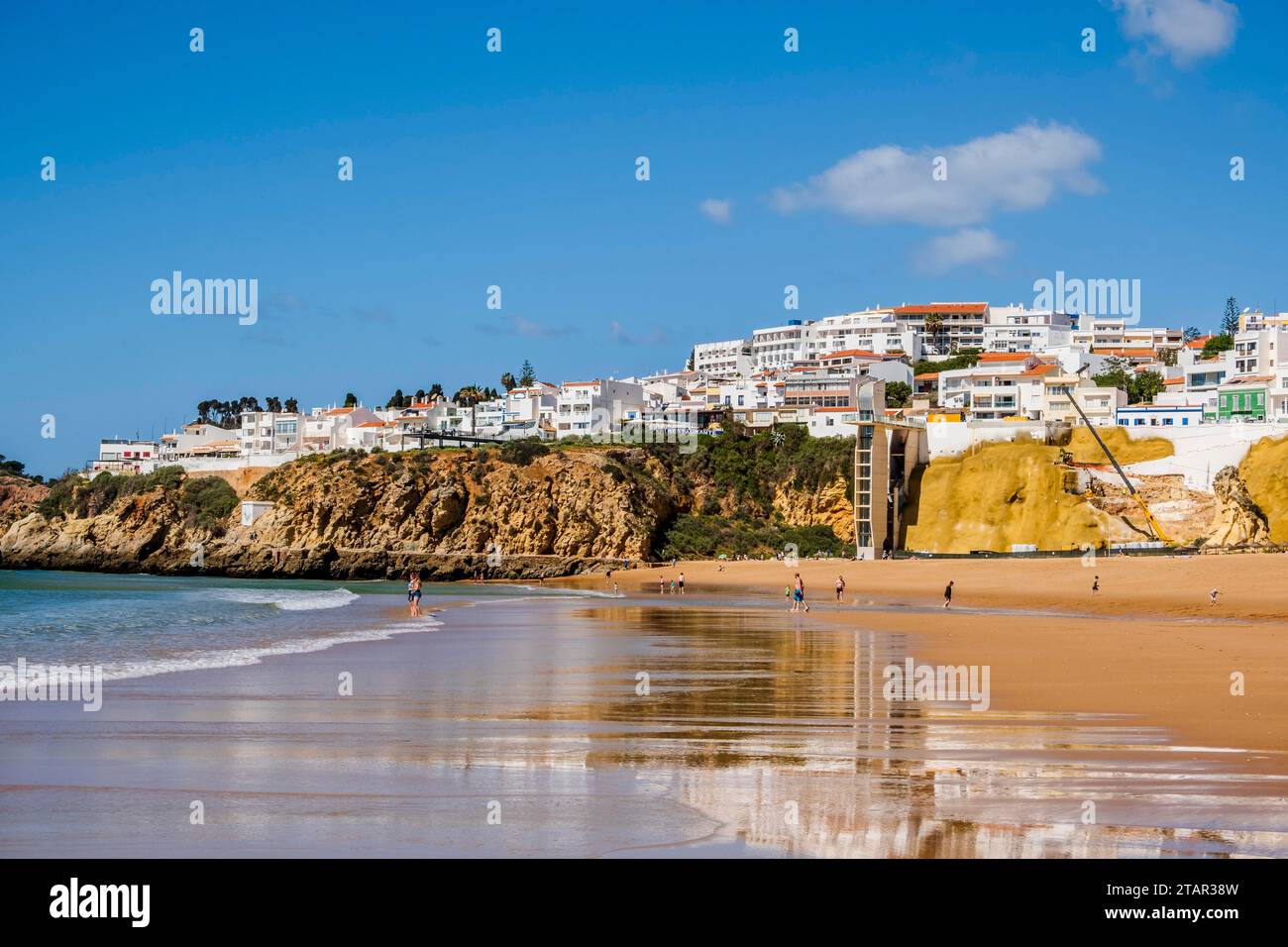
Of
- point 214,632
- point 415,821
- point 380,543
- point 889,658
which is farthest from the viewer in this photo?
point 380,543

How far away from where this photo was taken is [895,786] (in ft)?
27.3

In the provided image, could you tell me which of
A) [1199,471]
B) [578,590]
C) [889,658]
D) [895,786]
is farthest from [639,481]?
[895,786]

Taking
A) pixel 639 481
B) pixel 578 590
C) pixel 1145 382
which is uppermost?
pixel 1145 382

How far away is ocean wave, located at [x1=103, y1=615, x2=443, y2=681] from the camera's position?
55.3 ft

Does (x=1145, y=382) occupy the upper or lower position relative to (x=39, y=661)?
upper

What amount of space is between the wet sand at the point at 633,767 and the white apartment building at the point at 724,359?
110793 millimetres

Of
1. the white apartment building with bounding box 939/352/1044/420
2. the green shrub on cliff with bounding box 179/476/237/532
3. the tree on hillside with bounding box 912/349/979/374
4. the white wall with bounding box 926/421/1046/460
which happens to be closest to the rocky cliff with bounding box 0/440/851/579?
the green shrub on cliff with bounding box 179/476/237/532

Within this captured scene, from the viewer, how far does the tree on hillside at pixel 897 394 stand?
9388cm

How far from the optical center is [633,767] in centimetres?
920

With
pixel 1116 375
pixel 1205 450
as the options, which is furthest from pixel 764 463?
pixel 1205 450

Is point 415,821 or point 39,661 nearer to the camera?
point 415,821

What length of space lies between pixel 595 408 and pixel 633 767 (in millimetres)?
86353

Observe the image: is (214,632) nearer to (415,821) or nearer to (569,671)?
(569,671)
